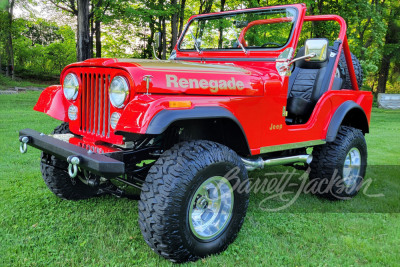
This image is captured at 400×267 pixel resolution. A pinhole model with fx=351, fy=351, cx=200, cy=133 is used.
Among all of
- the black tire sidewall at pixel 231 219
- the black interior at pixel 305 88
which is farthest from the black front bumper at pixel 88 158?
the black interior at pixel 305 88

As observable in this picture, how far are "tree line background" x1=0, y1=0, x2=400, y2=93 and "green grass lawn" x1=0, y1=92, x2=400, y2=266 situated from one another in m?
5.07

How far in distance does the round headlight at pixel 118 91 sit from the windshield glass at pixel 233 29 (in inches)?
68.4

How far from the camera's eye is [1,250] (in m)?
2.61

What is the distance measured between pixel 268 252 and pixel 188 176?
95 centimetres

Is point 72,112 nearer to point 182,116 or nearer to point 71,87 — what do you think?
point 71,87

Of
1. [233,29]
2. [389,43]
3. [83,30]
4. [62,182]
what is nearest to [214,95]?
[233,29]

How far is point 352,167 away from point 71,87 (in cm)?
335

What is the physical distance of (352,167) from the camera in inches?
169

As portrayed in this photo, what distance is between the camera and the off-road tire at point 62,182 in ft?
11.0

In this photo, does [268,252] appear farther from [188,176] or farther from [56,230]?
[56,230]

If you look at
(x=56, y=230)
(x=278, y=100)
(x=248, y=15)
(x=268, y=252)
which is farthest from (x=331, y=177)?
(x=56, y=230)

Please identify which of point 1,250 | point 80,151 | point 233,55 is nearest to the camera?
point 80,151

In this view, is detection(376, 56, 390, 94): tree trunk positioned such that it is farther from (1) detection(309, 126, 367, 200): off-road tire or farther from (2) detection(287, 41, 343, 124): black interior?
(1) detection(309, 126, 367, 200): off-road tire

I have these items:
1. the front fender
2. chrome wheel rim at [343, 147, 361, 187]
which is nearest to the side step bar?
chrome wheel rim at [343, 147, 361, 187]
